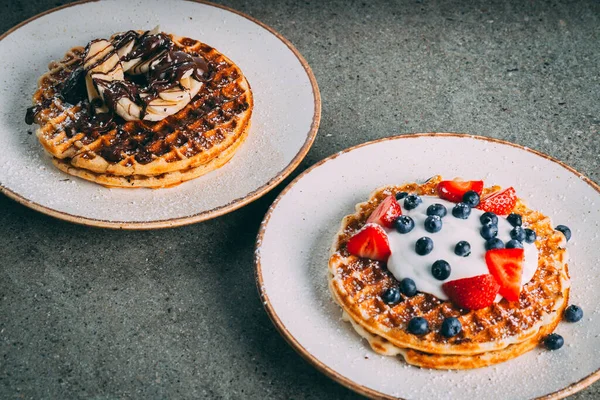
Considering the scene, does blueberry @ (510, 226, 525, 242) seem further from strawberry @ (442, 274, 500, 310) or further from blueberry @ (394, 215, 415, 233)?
blueberry @ (394, 215, 415, 233)

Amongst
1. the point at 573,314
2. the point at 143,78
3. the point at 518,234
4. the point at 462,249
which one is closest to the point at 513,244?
the point at 518,234

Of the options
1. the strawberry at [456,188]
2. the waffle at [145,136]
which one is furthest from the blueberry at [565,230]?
the waffle at [145,136]

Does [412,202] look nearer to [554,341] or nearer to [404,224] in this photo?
[404,224]

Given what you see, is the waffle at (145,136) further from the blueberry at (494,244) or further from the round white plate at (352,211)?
the blueberry at (494,244)

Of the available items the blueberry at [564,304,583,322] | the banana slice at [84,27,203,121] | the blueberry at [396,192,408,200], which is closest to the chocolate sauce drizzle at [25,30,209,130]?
the banana slice at [84,27,203,121]

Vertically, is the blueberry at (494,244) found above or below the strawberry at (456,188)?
above

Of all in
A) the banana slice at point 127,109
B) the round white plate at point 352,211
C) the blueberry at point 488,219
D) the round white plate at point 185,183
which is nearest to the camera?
the round white plate at point 352,211

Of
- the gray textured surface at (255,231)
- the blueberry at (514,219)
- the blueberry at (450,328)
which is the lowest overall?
the gray textured surface at (255,231)
